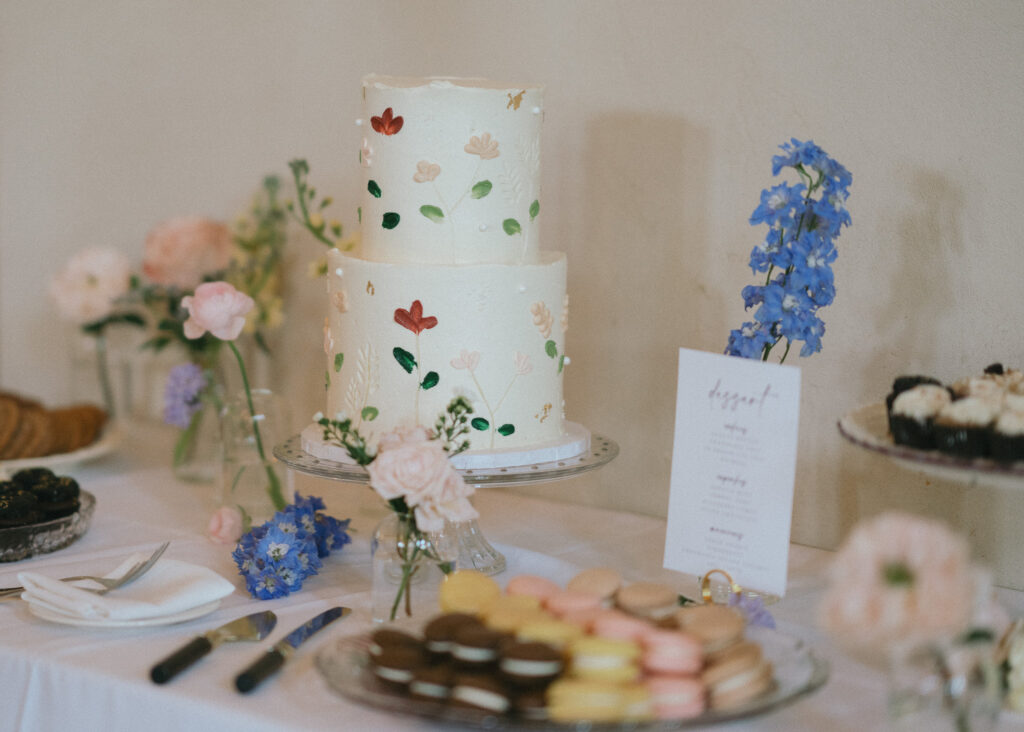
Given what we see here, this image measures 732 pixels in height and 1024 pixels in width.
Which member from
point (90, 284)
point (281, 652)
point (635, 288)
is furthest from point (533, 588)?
point (90, 284)

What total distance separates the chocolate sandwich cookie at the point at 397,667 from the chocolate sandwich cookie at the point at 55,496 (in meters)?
0.75

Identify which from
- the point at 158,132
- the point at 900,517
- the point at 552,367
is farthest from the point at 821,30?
the point at 158,132

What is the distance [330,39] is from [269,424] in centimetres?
78

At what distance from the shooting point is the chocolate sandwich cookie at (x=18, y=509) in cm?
138

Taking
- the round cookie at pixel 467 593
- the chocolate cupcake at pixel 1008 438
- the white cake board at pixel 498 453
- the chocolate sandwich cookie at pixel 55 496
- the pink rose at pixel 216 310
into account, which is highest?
the pink rose at pixel 216 310

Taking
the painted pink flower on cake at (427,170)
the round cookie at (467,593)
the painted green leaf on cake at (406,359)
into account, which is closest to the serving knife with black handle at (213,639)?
the round cookie at (467,593)

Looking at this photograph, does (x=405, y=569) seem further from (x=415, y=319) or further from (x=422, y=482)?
(x=415, y=319)

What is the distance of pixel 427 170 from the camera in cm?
129

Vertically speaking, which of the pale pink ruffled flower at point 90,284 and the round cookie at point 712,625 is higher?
the pale pink ruffled flower at point 90,284

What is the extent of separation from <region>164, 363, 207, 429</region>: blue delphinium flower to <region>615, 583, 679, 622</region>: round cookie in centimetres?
114

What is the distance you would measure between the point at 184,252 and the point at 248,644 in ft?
3.60

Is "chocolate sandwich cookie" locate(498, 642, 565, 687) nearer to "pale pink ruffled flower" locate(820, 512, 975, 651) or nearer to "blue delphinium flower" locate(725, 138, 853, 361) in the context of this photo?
"pale pink ruffled flower" locate(820, 512, 975, 651)

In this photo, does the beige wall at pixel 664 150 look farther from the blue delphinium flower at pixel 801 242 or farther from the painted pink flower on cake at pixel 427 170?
the painted pink flower on cake at pixel 427 170

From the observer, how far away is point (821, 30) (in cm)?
144
